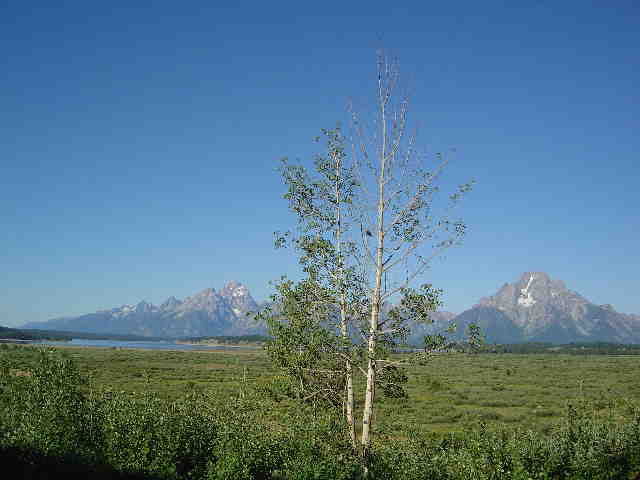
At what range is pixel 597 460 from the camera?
67.5 ft

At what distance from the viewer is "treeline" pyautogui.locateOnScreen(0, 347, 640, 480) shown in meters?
15.4

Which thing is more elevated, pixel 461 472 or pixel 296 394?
pixel 296 394

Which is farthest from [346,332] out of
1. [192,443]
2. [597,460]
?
[597,460]

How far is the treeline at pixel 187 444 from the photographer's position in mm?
15414

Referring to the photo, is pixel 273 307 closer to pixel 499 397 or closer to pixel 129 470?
pixel 129 470

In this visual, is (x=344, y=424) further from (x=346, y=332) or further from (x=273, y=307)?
(x=273, y=307)

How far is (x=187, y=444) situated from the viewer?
54.6ft

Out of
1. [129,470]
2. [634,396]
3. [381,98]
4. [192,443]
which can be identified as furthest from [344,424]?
[634,396]

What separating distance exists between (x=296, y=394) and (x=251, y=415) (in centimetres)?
221

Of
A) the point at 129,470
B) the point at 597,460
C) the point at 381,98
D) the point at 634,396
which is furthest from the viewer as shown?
the point at 634,396

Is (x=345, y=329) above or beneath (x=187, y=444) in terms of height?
above

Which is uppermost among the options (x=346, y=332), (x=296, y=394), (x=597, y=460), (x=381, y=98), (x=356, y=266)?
(x=381, y=98)

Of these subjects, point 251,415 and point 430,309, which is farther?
point 251,415

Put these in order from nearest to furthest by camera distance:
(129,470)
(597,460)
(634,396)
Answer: (129,470) < (597,460) < (634,396)
